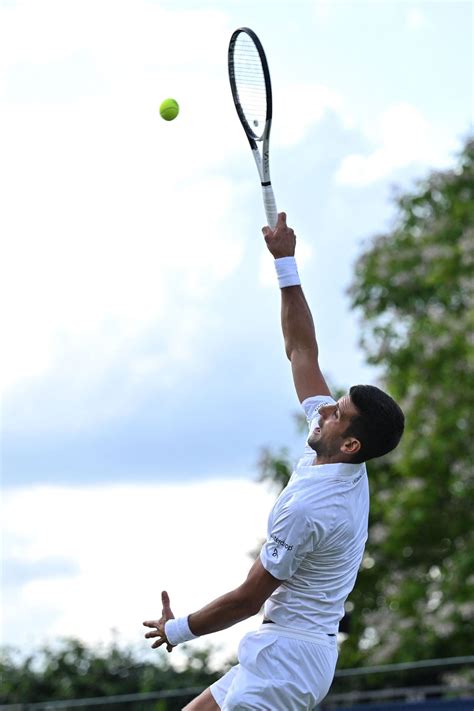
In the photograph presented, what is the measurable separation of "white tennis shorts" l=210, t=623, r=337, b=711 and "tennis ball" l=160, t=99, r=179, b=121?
3.35 meters

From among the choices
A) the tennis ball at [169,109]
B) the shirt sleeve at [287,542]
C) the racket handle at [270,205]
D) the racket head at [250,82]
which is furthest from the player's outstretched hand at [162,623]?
the tennis ball at [169,109]

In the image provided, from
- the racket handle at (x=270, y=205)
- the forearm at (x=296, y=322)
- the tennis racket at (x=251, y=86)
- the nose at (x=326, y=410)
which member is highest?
the tennis racket at (x=251, y=86)

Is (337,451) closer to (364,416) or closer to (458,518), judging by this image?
(364,416)

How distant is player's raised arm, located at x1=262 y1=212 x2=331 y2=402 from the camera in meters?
6.40

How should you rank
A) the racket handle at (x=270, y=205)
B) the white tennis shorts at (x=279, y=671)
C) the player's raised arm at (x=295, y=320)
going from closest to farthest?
1. the white tennis shorts at (x=279, y=671)
2. the player's raised arm at (x=295, y=320)
3. the racket handle at (x=270, y=205)

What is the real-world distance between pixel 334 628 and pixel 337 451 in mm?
767

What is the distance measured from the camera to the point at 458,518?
21.5 meters

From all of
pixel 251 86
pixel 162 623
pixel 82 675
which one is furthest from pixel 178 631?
pixel 82 675

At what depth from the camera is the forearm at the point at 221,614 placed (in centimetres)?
562

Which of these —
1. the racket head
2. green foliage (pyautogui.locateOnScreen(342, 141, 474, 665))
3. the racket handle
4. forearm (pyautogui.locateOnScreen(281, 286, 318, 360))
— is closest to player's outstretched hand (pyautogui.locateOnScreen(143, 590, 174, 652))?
forearm (pyautogui.locateOnScreen(281, 286, 318, 360))

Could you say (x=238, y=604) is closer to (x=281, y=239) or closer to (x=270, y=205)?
(x=281, y=239)

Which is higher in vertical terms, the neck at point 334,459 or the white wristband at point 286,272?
the white wristband at point 286,272

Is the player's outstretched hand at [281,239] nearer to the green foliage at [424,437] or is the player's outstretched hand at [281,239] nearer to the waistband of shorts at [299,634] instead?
the waistband of shorts at [299,634]

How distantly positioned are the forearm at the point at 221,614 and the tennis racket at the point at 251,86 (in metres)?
2.52
